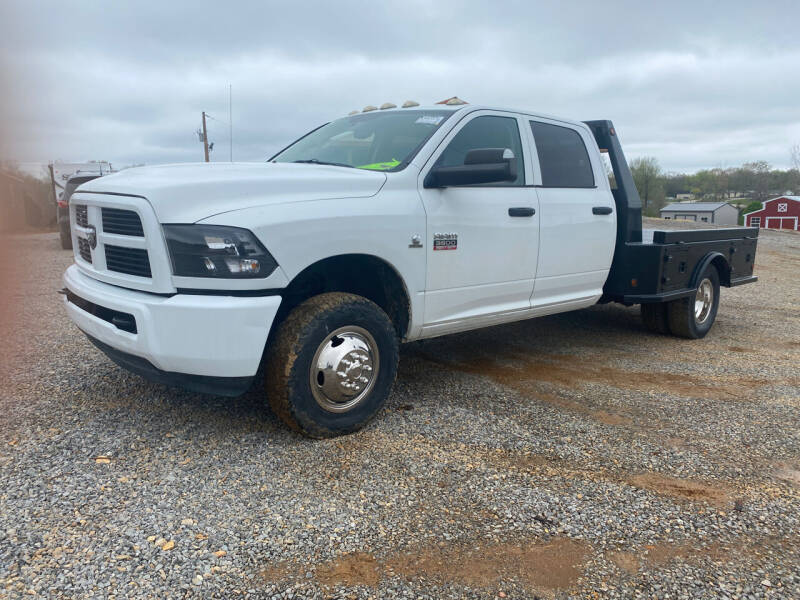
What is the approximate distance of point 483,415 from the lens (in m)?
4.01

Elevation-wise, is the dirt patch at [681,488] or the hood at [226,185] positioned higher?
the hood at [226,185]

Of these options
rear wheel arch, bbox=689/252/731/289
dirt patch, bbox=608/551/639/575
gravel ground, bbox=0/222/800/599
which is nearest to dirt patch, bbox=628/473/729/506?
gravel ground, bbox=0/222/800/599

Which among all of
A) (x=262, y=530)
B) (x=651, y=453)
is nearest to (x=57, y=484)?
(x=262, y=530)

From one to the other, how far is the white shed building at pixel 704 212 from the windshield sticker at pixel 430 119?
62694 millimetres

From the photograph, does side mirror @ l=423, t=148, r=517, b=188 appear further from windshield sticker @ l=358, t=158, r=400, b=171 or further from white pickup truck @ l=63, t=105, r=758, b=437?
windshield sticker @ l=358, t=158, r=400, b=171

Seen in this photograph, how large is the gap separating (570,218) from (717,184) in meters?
86.2

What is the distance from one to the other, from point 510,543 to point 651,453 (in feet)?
4.20

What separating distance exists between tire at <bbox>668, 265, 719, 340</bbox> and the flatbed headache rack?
A: 6.9 inches

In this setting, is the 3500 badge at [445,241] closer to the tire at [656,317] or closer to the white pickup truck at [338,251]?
the white pickup truck at [338,251]

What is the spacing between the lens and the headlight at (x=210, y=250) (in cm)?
301

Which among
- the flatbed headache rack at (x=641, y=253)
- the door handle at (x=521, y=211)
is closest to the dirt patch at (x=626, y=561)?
the door handle at (x=521, y=211)

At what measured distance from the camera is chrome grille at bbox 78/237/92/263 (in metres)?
3.67

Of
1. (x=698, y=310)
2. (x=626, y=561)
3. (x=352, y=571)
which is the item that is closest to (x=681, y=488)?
(x=626, y=561)

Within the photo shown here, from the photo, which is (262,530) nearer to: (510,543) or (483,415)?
(510,543)
